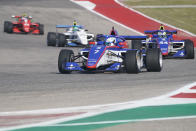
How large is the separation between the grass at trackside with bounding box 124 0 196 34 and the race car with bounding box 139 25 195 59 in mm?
14301

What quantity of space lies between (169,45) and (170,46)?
9cm

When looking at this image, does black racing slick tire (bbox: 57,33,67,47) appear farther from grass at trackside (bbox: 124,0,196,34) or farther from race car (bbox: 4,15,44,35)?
grass at trackside (bbox: 124,0,196,34)

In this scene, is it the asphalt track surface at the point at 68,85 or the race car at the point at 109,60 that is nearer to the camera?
the asphalt track surface at the point at 68,85

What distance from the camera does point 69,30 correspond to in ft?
96.8

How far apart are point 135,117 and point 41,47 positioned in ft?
64.2

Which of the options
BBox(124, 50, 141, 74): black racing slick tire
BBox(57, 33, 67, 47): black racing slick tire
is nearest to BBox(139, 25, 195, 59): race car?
BBox(57, 33, 67, 47): black racing slick tire

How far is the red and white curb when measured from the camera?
24.4 ft

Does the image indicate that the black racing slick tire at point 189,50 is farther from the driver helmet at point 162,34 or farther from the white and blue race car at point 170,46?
the driver helmet at point 162,34

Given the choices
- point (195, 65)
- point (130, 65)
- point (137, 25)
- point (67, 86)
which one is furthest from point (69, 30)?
point (67, 86)

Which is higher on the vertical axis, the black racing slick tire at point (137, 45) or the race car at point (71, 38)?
the race car at point (71, 38)

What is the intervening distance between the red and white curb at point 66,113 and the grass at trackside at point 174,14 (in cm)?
2838

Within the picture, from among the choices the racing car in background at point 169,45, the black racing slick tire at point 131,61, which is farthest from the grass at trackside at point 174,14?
the black racing slick tire at point 131,61

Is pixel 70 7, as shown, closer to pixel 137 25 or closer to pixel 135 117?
pixel 137 25

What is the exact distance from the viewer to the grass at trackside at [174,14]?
38.9 meters
